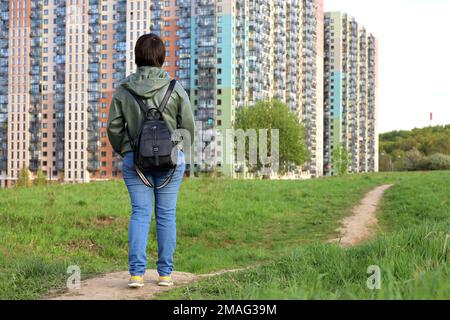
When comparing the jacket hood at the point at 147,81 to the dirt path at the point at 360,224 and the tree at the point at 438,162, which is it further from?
the tree at the point at 438,162

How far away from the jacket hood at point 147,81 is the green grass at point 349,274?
170 centimetres

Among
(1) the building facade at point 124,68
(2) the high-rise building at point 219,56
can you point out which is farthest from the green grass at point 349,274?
(2) the high-rise building at point 219,56

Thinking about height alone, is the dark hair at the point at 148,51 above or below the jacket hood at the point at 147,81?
above

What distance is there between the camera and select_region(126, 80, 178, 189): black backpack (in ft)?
16.0

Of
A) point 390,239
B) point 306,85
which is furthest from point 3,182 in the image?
point 390,239

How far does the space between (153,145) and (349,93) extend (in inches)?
4807

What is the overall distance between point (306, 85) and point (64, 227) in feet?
323

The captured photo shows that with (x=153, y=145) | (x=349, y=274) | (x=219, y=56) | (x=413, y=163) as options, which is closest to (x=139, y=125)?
(x=153, y=145)

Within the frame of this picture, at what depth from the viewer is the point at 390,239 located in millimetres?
5625

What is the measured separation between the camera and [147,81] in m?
5.04

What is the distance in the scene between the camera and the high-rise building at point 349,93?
12075 cm

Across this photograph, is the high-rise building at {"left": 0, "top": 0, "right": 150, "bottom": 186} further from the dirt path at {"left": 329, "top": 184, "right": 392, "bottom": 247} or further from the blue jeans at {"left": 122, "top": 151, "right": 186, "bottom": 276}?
the blue jeans at {"left": 122, "top": 151, "right": 186, "bottom": 276}
